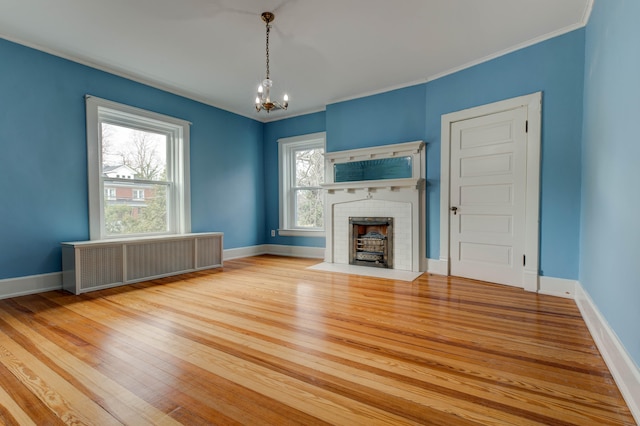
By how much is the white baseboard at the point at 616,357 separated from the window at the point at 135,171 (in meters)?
4.69

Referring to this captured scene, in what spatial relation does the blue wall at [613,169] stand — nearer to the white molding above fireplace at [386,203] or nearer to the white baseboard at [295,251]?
the white molding above fireplace at [386,203]

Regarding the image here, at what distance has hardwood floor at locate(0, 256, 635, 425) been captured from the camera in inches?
51.0

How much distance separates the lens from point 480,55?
3404mm

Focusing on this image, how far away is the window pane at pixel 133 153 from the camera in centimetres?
377

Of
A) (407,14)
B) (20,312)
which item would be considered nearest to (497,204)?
(407,14)

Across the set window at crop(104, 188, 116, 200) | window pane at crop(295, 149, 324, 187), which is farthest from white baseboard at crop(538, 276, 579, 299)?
window at crop(104, 188, 116, 200)

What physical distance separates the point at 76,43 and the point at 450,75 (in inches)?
169

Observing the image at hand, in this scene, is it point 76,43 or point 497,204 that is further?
point 497,204

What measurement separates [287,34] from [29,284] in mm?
3754

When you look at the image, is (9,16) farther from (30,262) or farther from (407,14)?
(407,14)

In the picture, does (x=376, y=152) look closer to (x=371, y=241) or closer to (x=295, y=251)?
(x=371, y=241)

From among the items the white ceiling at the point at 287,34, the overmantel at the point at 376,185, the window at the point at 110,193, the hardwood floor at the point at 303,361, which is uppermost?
the white ceiling at the point at 287,34

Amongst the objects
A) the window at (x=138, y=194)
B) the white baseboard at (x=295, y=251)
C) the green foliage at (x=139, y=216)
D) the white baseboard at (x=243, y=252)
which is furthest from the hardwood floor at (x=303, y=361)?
the white baseboard at (x=295, y=251)

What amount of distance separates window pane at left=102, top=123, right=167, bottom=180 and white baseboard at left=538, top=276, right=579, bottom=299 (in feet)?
16.4
